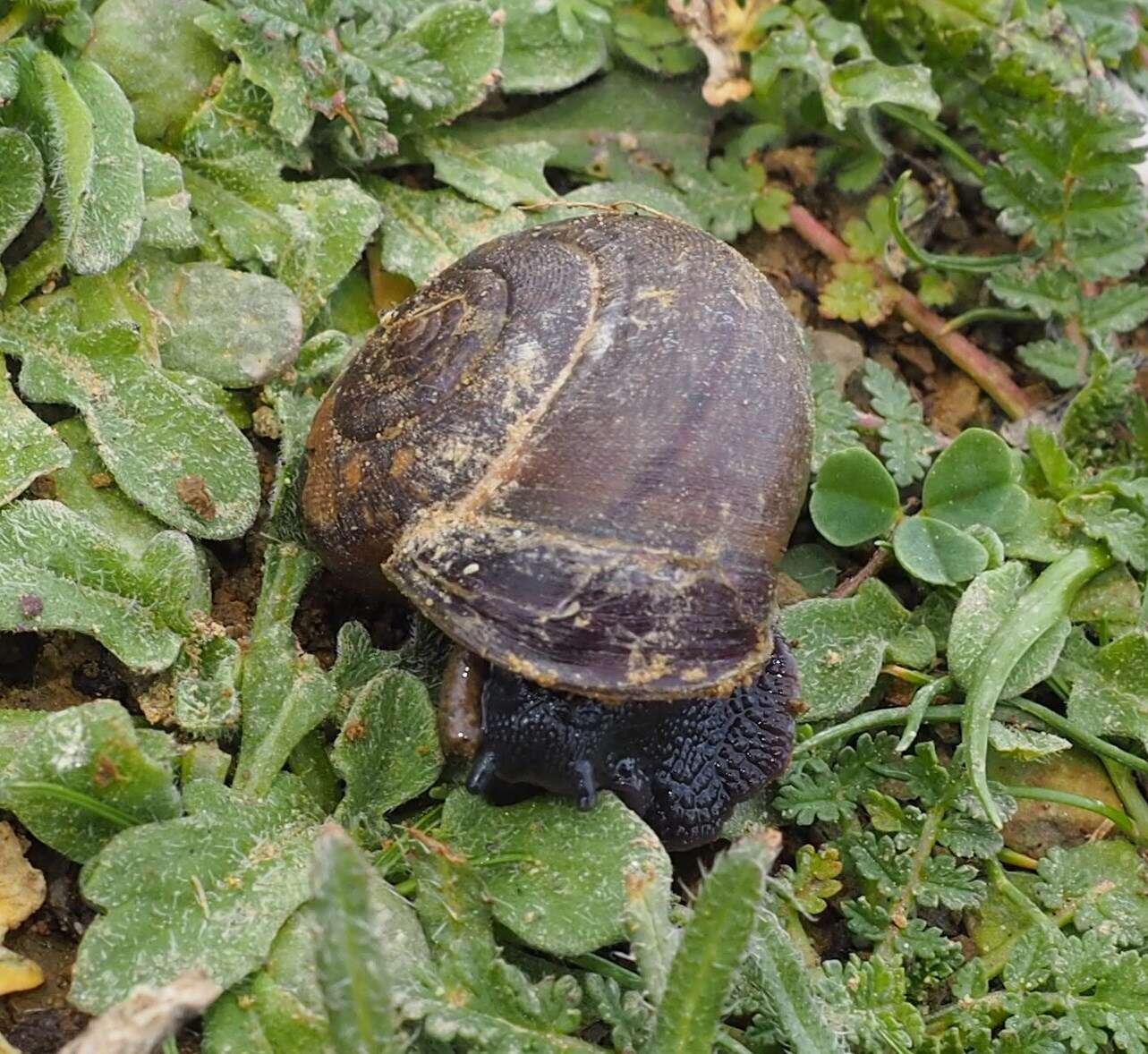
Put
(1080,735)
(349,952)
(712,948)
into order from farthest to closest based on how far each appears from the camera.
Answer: (1080,735), (712,948), (349,952)

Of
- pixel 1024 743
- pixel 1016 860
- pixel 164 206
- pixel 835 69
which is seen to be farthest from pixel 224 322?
pixel 1016 860

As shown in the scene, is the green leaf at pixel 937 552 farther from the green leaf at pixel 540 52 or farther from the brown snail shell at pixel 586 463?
the green leaf at pixel 540 52

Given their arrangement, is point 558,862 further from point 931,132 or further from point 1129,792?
point 931,132

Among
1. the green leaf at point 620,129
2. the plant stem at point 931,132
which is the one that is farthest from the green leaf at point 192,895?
the plant stem at point 931,132

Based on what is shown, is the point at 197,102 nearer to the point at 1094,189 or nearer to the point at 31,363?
the point at 31,363

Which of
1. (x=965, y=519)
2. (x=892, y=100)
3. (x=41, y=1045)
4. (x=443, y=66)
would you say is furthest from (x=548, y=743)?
(x=892, y=100)

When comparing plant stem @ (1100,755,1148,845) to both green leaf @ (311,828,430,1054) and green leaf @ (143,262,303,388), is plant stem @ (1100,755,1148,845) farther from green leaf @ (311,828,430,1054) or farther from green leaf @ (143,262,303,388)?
green leaf @ (143,262,303,388)

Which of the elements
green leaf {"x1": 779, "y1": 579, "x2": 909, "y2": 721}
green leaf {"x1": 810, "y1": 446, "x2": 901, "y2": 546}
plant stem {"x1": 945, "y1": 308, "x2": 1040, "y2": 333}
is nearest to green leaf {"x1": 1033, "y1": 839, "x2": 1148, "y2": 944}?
green leaf {"x1": 779, "y1": 579, "x2": 909, "y2": 721}
